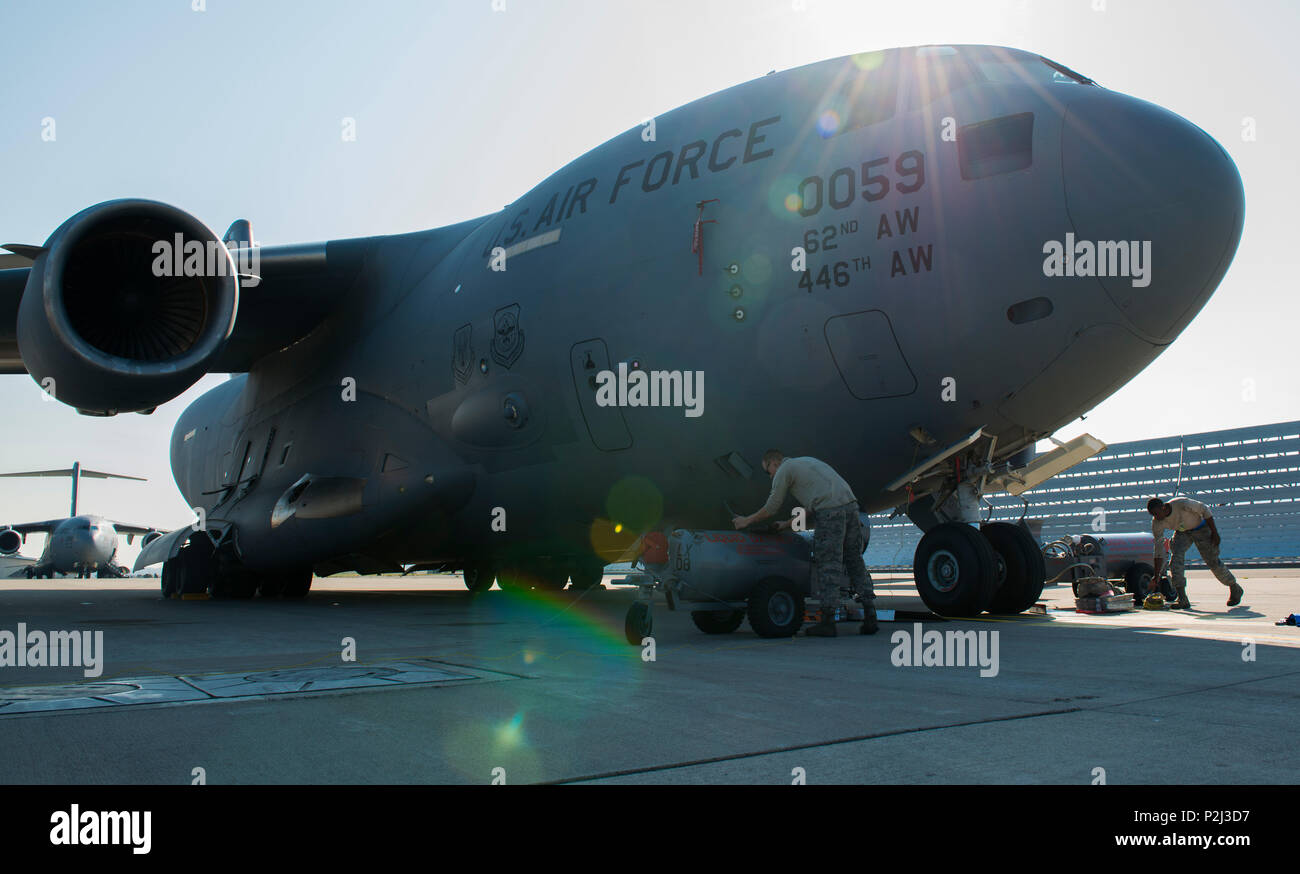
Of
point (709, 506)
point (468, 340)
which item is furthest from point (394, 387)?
point (709, 506)

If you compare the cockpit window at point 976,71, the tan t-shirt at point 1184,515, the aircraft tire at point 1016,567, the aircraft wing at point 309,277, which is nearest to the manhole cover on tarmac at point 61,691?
the aircraft tire at point 1016,567

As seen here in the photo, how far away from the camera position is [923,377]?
745cm

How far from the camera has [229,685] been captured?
4.66 meters

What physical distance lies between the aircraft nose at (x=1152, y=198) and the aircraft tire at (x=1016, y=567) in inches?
84.3

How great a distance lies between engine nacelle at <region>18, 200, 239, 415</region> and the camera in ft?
30.5

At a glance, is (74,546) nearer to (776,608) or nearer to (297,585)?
(297,585)

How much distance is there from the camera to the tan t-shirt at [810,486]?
702 cm

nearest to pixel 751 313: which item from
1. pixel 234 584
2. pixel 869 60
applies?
pixel 869 60

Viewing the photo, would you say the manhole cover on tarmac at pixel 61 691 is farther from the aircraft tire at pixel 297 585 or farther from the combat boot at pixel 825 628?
the aircraft tire at pixel 297 585

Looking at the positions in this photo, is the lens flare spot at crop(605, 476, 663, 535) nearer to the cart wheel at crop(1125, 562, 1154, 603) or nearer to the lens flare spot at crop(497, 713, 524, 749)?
the lens flare spot at crop(497, 713, 524, 749)

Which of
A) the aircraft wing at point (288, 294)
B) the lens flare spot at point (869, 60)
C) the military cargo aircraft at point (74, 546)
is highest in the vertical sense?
the lens flare spot at point (869, 60)

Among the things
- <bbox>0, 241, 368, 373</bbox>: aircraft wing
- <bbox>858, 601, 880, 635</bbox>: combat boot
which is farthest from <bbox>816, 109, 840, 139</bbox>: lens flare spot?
<bbox>0, 241, 368, 373</bbox>: aircraft wing

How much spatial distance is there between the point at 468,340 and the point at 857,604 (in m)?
5.46

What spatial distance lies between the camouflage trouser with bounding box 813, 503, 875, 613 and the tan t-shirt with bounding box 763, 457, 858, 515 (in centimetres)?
7
